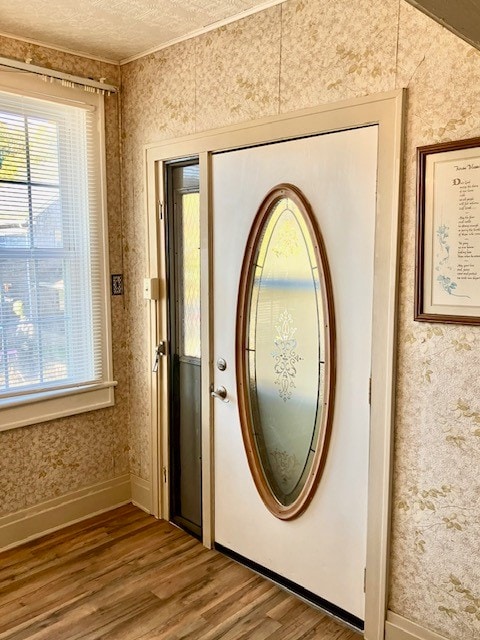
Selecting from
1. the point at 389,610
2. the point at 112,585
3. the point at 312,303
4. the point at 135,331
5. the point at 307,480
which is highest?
the point at 312,303

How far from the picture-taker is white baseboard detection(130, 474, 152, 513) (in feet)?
10.5

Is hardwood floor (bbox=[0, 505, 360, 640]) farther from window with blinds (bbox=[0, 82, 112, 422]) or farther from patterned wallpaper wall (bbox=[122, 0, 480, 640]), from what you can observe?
window with blinds (bbox=[0, 82, 112, 422])

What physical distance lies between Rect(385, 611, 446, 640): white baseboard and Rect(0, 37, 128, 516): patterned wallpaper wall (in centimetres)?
183

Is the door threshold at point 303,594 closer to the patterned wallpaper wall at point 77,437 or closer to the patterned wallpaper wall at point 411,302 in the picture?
the patterned wallpaper wall at point 411,302

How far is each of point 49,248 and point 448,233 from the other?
2040 mm

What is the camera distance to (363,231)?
2.04 metres

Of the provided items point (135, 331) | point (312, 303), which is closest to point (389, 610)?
point (312, 303)

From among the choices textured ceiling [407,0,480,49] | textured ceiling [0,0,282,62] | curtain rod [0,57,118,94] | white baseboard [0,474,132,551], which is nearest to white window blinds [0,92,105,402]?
curtain rod [0,57,118,94]

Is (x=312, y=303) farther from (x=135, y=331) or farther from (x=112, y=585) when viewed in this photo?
(x=112, y=585)

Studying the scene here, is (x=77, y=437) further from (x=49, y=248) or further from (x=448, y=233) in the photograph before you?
(x=448, y=233)

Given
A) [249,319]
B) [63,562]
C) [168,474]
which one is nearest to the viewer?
[249,319]

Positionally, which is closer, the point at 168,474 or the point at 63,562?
the point at 63,562

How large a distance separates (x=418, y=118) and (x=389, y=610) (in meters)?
1.85

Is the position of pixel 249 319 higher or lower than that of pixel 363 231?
lower
